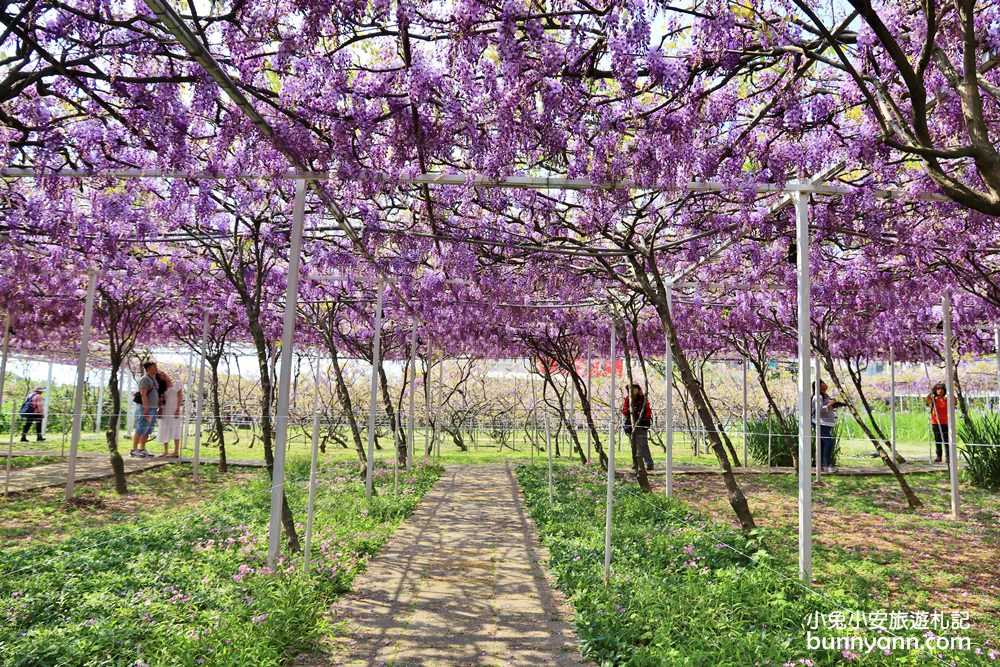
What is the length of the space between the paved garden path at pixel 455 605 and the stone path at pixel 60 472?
16.7 feet

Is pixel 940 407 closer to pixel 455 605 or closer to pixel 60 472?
pixel 455 605

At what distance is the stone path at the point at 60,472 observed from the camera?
8156 millimetres

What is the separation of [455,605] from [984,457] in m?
8.71

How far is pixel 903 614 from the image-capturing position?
336 centimetres

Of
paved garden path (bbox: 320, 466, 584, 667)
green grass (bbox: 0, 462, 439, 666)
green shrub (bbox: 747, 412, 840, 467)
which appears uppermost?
green shrub (bbox: 747, 412, 840, 467)

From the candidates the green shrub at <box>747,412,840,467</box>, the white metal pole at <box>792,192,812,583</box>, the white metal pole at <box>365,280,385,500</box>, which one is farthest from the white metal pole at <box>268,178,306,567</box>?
the green shrub at <box>747,412,840,467</box>

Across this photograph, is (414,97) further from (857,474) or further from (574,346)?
(857,474)

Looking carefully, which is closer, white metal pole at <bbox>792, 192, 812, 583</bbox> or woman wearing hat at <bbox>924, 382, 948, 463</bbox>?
white metal pole at <bbox>792, 192, 812, 583</bbox>

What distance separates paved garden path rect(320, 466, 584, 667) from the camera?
124 inches

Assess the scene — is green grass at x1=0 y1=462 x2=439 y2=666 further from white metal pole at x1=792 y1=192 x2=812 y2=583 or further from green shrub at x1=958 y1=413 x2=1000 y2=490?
green shrub at x1=958 y1=413 x2=1000 y2=490

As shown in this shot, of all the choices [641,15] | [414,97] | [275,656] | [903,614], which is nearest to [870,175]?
[641,15]

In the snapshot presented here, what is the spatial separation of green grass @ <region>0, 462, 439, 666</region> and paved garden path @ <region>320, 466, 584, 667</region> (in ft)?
0.69

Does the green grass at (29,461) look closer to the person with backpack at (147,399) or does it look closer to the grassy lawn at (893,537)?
the person with backpack at (147,399)

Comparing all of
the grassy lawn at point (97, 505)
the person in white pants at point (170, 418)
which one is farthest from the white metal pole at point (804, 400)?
the person in white pants at point (170, 418)
